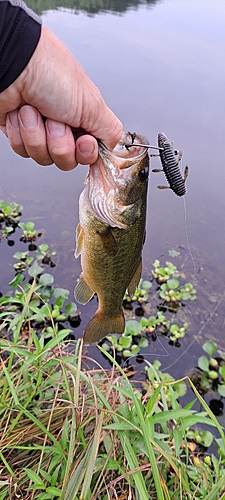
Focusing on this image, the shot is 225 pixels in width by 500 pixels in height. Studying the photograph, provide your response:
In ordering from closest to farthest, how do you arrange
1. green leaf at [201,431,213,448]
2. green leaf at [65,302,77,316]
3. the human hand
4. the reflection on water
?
the human hand → green leaf at [201,431,213,448] → green leaf at [65,302,77,316] → the reflection on water

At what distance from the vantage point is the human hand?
1489 mm

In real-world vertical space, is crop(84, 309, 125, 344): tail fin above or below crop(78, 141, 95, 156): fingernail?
below

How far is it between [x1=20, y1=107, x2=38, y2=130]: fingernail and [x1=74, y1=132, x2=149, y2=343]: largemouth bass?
0.30m

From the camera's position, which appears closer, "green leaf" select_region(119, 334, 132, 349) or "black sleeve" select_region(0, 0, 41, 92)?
"black sleeve" select_region(0, 0, 41, 92)

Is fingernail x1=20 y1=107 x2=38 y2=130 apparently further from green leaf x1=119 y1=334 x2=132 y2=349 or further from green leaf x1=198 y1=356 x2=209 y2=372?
green leaf x1=198 y1=356 x2=209 y2=372

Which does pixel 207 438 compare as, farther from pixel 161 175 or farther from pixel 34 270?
pixel 161 175

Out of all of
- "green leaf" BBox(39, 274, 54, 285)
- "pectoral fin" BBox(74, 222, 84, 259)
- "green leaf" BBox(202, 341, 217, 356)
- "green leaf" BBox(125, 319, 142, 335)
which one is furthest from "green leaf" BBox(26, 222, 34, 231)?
"pectoral fin" BBox(74, 222, 84, 259)

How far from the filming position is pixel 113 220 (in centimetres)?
186

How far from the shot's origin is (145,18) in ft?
51.8

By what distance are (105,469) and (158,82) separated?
9.20m

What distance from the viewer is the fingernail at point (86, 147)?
1.63 m

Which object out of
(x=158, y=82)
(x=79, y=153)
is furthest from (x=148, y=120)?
(x=79, y=153)

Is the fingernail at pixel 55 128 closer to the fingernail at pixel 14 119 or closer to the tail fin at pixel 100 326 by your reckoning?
the fingernail at pixel 14 119

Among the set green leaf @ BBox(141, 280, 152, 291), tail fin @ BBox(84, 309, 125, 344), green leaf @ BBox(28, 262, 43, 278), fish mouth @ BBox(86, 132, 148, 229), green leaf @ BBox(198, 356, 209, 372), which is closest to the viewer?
fish mouth @ BBox(86, 132, 148, 229)
